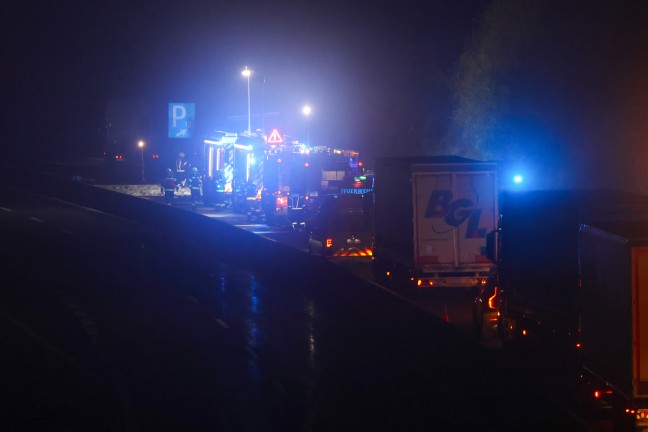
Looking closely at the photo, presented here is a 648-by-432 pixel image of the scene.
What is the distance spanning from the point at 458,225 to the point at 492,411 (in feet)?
36.1

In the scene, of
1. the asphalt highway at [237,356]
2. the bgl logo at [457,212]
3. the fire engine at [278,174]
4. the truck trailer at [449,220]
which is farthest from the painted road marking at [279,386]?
the fire engine at [278,174]

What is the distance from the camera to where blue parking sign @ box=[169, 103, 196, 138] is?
67250 millimetres

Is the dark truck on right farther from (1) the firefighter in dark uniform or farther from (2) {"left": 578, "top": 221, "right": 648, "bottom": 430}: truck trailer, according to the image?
(1) the firefighter in dark uniform

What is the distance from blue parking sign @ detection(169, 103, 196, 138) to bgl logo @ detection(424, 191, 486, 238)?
44.5 m

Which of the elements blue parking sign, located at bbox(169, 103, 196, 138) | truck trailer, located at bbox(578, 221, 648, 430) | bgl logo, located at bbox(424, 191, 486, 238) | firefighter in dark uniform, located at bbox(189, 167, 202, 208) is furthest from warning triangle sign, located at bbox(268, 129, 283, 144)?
truck trailer, located at bbox(578, 221, 648, 430)

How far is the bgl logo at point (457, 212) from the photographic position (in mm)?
24109

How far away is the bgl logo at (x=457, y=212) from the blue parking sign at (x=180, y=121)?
44511 millimetres

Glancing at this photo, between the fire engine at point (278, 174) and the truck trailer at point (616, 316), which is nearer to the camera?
the truck trailer at point (616, 316)

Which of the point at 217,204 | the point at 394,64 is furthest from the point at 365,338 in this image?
the point at 394,64

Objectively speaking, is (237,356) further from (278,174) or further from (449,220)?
(278,174)

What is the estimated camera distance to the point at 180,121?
67938 millimetres

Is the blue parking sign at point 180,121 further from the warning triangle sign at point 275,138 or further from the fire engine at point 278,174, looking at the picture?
the warning triangle sign at point 275,138

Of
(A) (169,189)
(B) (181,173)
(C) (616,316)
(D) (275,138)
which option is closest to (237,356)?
(C) (616,316)

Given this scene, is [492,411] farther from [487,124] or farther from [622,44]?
[487,124]
